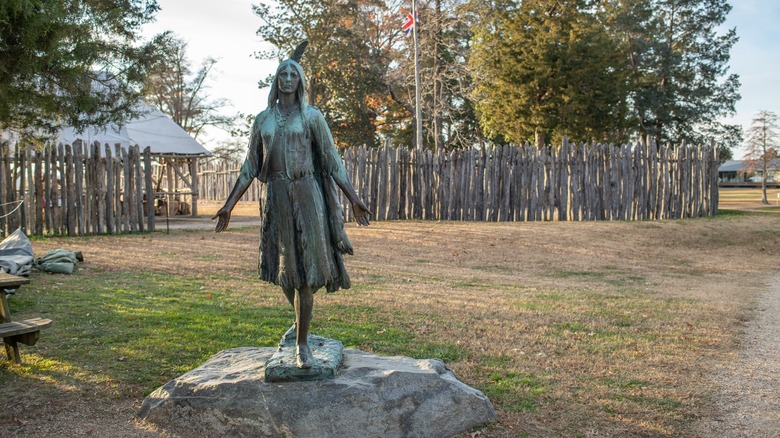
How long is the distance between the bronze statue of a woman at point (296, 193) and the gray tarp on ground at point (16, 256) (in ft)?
19.7

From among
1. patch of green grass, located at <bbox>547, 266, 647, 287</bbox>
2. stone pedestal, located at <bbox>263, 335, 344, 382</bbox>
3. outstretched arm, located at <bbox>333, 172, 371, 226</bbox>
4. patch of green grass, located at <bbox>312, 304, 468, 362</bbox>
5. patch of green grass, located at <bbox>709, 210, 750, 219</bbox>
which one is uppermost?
outstretched arm, located at <bbox>333, 172, 371, 226</bbox>

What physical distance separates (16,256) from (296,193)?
698cm

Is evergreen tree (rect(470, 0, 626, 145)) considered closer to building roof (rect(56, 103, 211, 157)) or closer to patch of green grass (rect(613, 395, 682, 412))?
building roof (rect(56, 103, 211, 157))

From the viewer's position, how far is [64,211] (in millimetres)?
14555

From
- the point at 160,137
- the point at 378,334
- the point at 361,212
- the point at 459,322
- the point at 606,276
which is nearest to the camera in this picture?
the point at 361,212

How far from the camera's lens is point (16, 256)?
9281mm

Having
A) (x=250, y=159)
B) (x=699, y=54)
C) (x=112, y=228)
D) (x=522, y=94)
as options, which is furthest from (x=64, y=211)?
(x=699, y=54)

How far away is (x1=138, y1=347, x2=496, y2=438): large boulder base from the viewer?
414cm

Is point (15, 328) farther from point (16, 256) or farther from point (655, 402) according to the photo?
point (655, 402)

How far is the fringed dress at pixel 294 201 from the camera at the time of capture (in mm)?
4273

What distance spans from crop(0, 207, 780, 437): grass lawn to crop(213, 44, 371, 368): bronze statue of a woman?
1.45 meters

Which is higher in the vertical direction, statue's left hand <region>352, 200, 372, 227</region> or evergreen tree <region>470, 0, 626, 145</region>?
evergreen tree <region>470, 0, 626, 145</region>

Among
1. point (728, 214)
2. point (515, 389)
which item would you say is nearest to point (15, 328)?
point (515, 389)

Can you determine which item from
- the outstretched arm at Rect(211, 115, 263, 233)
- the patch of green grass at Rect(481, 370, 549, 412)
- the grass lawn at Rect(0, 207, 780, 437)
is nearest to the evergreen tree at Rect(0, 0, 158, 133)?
the grass lawn at Rect(0, 207, 780, 437)
